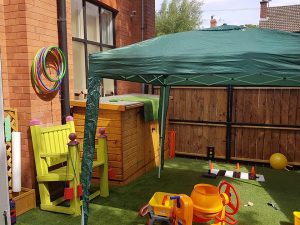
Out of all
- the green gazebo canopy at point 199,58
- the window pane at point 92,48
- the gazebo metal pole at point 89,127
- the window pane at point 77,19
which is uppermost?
the window pane at point 77,19

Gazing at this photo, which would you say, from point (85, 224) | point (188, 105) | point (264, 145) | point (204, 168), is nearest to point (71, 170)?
point (85, 224)

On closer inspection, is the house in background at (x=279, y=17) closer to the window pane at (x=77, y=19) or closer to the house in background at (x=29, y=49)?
the window pane at (x=77, y=19)

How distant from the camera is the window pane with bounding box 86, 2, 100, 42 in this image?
6.98 meters

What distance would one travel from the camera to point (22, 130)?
16.2ft

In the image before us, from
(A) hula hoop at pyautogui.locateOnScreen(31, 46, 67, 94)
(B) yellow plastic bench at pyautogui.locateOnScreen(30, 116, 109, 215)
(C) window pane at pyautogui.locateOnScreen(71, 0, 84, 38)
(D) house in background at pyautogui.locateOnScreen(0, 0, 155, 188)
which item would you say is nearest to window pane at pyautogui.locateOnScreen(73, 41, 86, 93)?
(D) house in background at pyautogui.locateOnScreen(0, 0, 155, 188)

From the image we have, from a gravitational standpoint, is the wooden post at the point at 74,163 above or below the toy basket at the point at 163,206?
above

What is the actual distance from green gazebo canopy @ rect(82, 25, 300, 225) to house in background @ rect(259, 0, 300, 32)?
77.0 ft

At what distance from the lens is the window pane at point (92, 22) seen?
698 centimetres

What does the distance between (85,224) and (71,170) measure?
3.17 feet

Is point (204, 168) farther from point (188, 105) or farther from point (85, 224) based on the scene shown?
point (85, 224)

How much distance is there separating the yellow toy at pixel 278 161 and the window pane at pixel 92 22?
5.48 meters

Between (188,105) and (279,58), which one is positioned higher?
(279,58)

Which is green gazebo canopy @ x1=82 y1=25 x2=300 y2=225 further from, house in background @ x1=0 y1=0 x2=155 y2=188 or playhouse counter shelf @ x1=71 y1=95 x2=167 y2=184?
playhouse counter shelf @ x1=71 y1=95 x2=167 y2=184

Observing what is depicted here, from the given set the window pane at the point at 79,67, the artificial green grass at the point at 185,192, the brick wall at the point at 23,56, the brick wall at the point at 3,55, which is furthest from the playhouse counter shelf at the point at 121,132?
the brick wall at the point at 3,55
